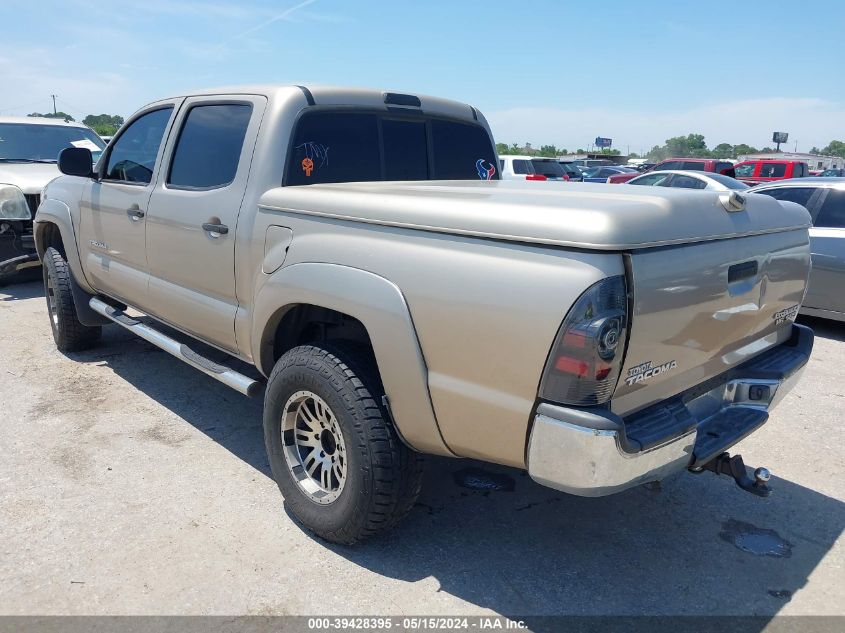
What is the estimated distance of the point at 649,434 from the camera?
2318mm

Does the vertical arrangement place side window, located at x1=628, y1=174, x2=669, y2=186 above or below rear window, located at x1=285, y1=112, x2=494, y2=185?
below

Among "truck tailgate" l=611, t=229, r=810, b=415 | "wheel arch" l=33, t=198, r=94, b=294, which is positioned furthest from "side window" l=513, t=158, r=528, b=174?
"truck tailgate" l=611, t=229, r=810, b=415

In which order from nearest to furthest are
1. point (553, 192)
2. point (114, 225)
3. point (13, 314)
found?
point (553, 192)
point (114, 225)
point (13, 314)

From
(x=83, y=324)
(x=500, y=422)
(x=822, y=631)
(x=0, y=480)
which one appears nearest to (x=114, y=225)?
(x=83, y=324)

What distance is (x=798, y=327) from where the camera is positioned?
133 inches

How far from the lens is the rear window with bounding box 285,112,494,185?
346 cm

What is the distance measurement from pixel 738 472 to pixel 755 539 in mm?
672

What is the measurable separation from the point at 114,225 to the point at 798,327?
13.6 ft

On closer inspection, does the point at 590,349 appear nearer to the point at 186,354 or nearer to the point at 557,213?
the point at 557,213

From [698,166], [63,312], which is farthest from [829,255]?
[698,166]

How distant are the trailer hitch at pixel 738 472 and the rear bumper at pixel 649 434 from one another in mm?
130

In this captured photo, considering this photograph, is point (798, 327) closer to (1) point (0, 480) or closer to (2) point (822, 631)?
(2) point (822, 631)

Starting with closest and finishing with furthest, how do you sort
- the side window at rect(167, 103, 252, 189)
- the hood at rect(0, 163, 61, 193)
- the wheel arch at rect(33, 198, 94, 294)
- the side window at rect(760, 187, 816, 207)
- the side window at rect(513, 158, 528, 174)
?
the side window at rect(167, 103, 252, 189) → the wheel arch at rect(33, 198, 94, 294) → the side window at rect(760, 187, 816, 207) → the hood at rect(0, 163, 61, 193) → the side window at rect(513, 158, 528, 174)

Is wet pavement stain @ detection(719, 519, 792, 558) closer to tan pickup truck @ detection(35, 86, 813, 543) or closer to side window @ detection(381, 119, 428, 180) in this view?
tan pickup truck @ detection(35, 86, 813, 543)
